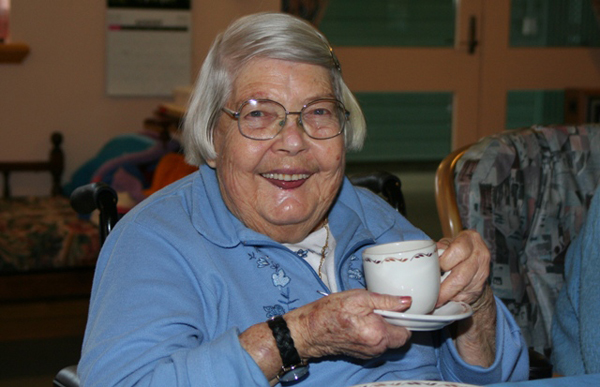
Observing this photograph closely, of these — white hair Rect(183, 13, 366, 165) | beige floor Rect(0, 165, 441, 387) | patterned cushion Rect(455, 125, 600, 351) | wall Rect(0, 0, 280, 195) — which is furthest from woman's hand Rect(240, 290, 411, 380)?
wall Rect(0, 0, 280, 195)

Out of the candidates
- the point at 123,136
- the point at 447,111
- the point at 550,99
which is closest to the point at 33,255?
the point at 123,136

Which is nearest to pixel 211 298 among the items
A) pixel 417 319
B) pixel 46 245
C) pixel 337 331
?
pixel 337 331

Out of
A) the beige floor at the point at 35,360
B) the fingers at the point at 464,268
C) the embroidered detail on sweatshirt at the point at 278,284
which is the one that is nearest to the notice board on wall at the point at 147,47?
the beige floor at the point at 35,360

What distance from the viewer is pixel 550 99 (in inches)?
207

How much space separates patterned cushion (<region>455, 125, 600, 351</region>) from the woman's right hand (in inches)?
29.7

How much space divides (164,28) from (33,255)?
1930 millimetres

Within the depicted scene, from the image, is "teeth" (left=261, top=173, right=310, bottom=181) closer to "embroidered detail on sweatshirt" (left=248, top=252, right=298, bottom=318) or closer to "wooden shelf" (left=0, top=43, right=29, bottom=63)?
"embroidered detail on sweatshirt" (left=248, top=252, right=298, bottom=318)

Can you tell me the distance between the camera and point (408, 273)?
42.3 inches

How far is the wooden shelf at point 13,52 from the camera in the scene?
179 inches

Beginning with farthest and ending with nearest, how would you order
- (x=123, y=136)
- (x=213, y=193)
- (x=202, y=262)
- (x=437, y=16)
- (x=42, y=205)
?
1. (x=437, y=16)
2. (x=123, y=136)
3. (x=42, y=205)
4. (x=213, y=193)
5. (x=202, y=262)

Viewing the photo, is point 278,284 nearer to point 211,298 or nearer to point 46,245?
point 211,298

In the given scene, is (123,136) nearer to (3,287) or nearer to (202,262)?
(3,287)

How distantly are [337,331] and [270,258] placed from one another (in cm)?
30

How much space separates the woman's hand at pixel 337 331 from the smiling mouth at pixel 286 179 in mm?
337
